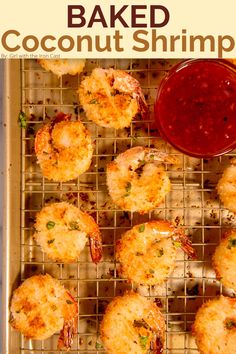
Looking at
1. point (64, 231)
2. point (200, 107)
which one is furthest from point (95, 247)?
point (200, 107)

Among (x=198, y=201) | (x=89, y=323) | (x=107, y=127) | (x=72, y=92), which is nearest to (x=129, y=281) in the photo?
(x=89, y=323)

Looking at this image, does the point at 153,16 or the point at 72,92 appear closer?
the point at 153,16

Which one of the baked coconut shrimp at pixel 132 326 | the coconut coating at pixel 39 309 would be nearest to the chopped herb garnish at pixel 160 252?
the baked coconut shrimp at pixel 132 326

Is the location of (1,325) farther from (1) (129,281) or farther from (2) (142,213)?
(2) (142,213)

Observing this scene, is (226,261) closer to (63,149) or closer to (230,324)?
(230,324)

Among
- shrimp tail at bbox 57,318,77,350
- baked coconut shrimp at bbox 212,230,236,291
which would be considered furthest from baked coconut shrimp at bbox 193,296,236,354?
shrimp tail at bbox 57,318,77,350

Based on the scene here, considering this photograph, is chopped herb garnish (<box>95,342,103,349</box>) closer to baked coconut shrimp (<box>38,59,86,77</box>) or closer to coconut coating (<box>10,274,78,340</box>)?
coconut coating (<box>10,274,78,340</box>)

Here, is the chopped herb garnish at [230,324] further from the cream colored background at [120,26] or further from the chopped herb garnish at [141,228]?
the cream colored background at [120,26]
